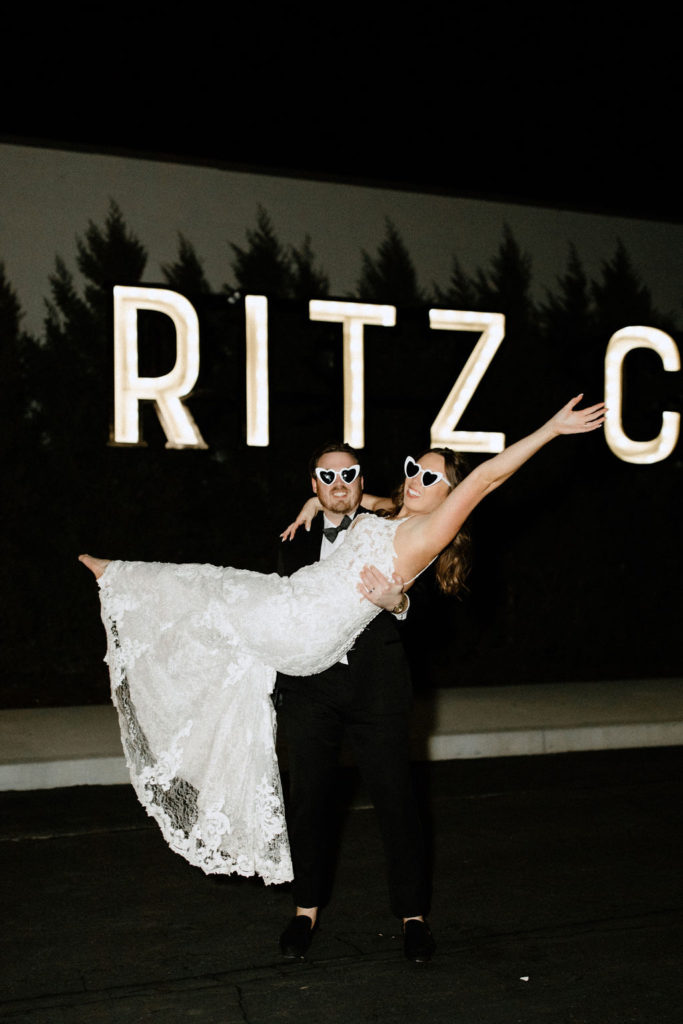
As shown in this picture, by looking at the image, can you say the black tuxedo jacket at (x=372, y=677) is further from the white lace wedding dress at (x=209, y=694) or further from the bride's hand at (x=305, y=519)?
the bride's hand at (x=305, y=519)

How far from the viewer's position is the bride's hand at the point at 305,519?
4.85 metres

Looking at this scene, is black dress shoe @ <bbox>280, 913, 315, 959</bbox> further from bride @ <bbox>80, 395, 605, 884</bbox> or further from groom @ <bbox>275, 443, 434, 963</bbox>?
bride @ <bbox>80, 395, 605, 884</bbox>

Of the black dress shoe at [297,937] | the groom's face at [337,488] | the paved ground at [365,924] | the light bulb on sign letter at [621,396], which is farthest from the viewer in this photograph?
the light bulb on sign letter at [621,396]

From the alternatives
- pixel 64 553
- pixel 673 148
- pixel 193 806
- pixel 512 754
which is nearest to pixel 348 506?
pixel 193 806

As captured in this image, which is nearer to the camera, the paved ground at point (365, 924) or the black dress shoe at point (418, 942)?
the paved ground at point (365, 924)

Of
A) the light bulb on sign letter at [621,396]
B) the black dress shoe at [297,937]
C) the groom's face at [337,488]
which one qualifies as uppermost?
the light bulb on sign letter at [621,396]

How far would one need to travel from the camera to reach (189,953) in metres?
4.50

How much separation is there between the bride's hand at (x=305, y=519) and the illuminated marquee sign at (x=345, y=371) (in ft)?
17.1

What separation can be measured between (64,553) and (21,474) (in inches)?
33.8

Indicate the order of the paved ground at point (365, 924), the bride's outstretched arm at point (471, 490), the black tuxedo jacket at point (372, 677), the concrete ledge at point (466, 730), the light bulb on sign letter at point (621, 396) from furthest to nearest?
the light bulb on sign letter at point (621, 396) → the concrete ledge at point (466, 730) → the black tuxedo jacket at point (372, 677) → the paved ground at point (365, 924) → the bride's outstretched arm at point (471, 490)

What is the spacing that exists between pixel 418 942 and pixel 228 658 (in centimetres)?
128

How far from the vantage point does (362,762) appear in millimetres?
4363

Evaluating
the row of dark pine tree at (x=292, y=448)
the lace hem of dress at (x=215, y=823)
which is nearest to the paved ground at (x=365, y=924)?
the lace hem of dress at (x=215, y=823)

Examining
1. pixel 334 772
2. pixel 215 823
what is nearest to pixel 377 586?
pixel 334 772
